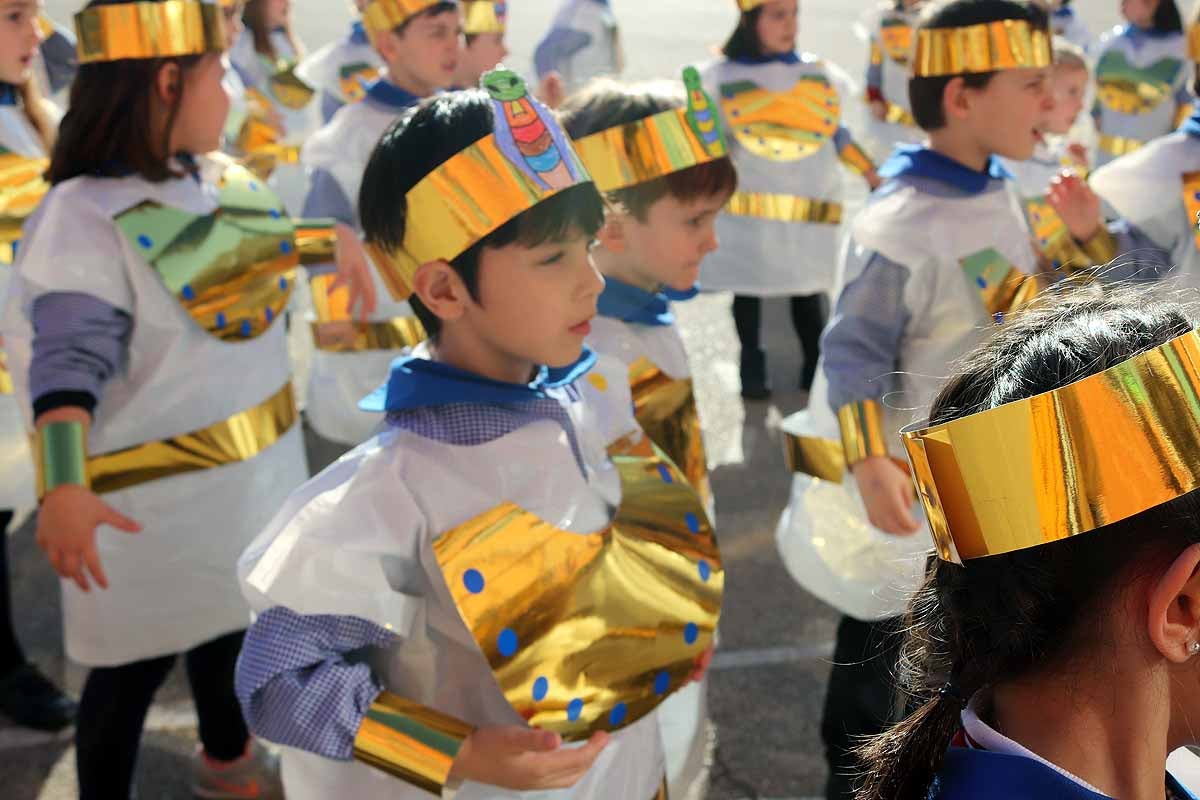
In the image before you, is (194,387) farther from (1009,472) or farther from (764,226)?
(764,226)

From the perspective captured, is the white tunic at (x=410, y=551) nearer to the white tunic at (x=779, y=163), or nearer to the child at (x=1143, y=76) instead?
the white tunic at (x=779, y=163)

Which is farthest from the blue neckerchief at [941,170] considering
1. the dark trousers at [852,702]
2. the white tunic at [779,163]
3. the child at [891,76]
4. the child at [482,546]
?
the child at [891,76]

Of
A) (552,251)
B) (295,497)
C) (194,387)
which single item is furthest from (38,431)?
(552,251)

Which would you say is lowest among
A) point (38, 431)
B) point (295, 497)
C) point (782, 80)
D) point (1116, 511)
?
point (782, 80)

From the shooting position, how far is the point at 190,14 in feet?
8.17

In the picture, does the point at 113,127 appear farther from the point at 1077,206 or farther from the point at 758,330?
the point at 758,330

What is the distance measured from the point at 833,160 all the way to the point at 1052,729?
408cm

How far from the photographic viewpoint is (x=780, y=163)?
4.88 metres

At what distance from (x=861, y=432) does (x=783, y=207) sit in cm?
269

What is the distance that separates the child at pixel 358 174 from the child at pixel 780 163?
3.90 feet

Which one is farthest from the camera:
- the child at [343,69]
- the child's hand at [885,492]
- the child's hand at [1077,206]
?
the child at [343,69]

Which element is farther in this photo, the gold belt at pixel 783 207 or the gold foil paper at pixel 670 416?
the gold belt at pixel 783 207

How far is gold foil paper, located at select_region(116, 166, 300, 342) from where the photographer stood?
2.42 m

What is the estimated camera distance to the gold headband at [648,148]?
2373mm
